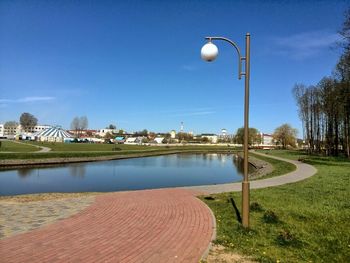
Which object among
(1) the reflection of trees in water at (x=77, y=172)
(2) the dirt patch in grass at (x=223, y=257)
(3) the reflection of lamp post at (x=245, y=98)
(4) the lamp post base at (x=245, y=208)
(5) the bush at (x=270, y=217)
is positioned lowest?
(1) the reflection of trees in water at (x=77, y=172)

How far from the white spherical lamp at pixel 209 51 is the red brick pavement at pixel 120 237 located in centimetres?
409

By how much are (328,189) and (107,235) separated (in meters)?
10.1

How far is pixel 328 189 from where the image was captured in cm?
1314

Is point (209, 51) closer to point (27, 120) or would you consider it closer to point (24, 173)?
point (24, 173)

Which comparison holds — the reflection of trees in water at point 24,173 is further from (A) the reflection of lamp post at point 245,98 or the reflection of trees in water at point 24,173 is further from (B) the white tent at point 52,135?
(B) the white tent at point 52,135

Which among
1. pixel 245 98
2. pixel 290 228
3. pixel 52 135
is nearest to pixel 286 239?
pixel 290 228

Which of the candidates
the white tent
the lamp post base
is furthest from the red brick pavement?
the white tent

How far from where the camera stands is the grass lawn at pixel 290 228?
5891 mm

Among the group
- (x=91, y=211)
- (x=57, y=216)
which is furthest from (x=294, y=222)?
(x=57, y=216)

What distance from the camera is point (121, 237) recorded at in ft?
21.6

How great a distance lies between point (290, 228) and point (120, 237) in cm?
395

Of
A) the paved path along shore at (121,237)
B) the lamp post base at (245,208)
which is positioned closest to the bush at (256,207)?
the paved path along shore at (121,237)

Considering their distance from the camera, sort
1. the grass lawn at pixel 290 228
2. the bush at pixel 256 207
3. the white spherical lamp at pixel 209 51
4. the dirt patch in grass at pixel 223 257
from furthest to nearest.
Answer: the bush at pixel 256 207 → the white spherical lamp at pixel 209 51 → the grass lawn at pixel 290 228 → the dirt patch in grass at pixel 223 257

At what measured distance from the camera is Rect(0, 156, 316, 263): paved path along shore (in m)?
5.55
